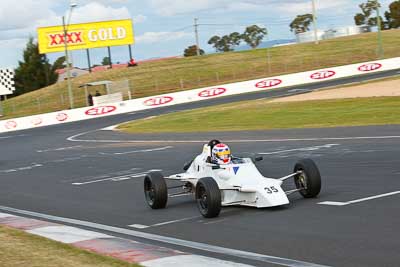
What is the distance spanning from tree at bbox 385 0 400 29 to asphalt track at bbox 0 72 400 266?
132382 millimetres

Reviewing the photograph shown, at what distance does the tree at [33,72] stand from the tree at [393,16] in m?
76.7

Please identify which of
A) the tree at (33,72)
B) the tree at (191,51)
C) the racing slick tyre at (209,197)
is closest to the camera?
the racing slick tyre at (209,197)

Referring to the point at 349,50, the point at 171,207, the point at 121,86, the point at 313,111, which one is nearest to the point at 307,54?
the point at 349,50

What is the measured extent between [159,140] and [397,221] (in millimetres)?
20686

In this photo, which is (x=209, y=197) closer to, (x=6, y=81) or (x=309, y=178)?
(x=309, y=178)

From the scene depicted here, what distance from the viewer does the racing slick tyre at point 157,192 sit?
39.7 ft

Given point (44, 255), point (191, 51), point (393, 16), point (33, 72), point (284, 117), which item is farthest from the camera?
point (191, 51)

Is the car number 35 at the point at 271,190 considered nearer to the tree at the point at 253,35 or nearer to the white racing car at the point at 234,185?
the white racing car at the point at 234,185

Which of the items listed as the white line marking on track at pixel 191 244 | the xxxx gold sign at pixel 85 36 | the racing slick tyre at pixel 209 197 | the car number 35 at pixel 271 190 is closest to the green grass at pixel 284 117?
the car number 35 at pixel 271 190

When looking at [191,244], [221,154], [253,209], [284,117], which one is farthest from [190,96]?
[191,244]

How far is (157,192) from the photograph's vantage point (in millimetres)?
12086

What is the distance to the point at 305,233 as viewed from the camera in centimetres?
876

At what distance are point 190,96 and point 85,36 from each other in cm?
3034

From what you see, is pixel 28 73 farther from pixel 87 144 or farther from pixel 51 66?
pixel 87 144
